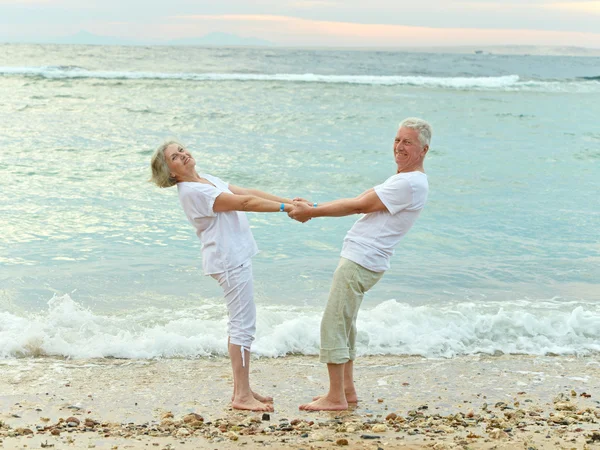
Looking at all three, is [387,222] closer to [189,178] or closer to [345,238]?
[345,238]

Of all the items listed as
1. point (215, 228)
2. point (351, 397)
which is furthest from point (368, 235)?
point (351, 397)

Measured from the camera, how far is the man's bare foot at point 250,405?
15.7 feet

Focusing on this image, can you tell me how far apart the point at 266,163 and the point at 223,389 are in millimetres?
10929

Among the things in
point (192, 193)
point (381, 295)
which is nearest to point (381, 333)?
point (381, 295)

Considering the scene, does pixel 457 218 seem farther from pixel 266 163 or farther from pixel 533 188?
pixel 266 163

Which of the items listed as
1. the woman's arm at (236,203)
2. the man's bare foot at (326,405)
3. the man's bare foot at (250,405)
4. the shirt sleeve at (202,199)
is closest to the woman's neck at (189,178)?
the shirt sleeve at (202,199)

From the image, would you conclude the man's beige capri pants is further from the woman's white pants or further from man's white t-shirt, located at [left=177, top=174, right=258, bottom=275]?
man's white t-shirt, located at [left=177, top=174, right=258, bottom=275]

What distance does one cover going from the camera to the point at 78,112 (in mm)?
22391

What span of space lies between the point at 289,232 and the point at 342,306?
5.56 meters

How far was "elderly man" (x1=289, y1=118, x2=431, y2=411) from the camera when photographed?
4586 mm

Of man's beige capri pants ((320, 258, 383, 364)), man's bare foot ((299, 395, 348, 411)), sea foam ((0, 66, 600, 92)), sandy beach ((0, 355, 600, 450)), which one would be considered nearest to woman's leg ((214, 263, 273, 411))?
sandy beach ((0, 355, 600, 450))

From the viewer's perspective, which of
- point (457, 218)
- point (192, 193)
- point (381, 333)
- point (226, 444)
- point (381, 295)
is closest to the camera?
point (226, 444)

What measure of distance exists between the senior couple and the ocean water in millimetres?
1404

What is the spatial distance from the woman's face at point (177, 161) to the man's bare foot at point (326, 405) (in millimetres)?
1753
